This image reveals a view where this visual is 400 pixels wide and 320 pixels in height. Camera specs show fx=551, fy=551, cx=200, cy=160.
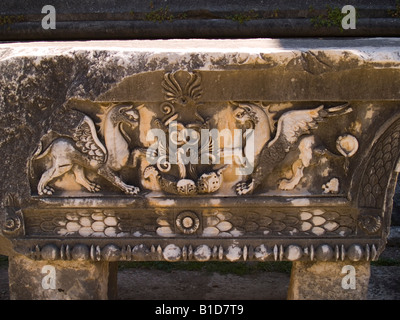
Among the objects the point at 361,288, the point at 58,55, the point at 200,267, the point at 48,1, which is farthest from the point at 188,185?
the point at 48,1

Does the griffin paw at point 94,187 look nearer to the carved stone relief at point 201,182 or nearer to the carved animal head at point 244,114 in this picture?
the carved stone relief at point 201,182

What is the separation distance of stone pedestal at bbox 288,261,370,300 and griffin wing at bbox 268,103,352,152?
A: 2.00 ft

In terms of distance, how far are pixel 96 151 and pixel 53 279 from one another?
643mm

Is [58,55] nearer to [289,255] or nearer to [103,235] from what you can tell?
[103,235]

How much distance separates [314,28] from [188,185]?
5.54 feet

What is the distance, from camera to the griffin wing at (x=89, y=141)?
226 cm

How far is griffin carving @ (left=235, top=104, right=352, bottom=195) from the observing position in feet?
Answer: 7.29

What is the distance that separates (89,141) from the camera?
2.27m

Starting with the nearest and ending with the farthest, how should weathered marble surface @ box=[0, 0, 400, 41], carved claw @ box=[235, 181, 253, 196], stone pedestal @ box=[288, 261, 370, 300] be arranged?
carved claw @ box=[235, 181, 253, 196]
stone pedestal @ box=[288, 261, 370, 300]
weathered marble surface @ box=[0, 0, 400, 41]

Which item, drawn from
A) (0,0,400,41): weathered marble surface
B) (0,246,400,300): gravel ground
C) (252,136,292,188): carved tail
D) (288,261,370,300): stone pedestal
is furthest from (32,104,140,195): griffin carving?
(0,0,400,41): weathered marble surface

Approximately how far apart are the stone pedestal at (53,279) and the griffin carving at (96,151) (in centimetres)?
37

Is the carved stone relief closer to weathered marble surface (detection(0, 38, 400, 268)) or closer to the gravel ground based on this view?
weathered marble surface (detection(0, 38, 400, 268))

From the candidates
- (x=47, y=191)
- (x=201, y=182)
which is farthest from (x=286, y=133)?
(x=47, y=191)

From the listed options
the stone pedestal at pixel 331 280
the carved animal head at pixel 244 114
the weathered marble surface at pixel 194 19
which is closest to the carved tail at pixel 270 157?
the carved animal head at pixel 244 114
